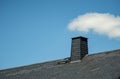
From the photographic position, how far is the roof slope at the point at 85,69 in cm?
1542

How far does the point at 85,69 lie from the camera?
17.3 metres

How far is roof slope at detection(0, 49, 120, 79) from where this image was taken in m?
15.4

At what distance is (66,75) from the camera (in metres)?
17.3

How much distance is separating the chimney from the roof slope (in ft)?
2.27

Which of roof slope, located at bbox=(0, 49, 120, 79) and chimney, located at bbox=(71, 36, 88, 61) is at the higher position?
chimney, located at bbox=(71, 36, 88, 61)

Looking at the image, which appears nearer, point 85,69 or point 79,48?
point 85,69

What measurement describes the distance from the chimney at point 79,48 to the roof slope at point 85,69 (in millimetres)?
692

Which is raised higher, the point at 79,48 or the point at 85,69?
the point at 79,48

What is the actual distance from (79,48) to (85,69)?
3.54 meters

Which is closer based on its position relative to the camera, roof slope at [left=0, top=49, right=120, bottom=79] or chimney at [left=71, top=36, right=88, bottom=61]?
roof slope at [left=0, top=49, right=120, bottom=79]

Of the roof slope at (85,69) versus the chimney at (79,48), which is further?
the chimney at (79,48)

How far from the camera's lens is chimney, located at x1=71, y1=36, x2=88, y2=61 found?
2044 centimetres

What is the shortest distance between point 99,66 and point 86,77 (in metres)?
1.60

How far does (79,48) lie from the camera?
67.6 ft
